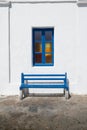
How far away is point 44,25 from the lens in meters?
8.65

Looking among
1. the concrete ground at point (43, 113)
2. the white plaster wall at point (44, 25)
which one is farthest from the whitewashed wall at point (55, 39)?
the concrete ground at point (43, 113)

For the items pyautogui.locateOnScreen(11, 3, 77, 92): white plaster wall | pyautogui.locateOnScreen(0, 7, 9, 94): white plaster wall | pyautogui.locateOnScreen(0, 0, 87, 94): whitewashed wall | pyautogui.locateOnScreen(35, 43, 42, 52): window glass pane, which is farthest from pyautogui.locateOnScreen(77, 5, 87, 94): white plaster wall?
pyautogui.locateOnScreen(0, 7, 9, 94): white plaster wall

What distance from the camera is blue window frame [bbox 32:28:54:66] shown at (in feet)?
29.2

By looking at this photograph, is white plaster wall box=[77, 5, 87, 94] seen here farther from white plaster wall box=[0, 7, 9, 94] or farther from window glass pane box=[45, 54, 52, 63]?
white plaster wall box=[0, 7, 9, 94]

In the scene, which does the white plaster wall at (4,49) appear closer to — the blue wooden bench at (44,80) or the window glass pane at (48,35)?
the blue wooden bench at (44,80)

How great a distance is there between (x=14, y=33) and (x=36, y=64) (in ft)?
4.21

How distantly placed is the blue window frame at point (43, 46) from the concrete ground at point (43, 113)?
1.26 meters

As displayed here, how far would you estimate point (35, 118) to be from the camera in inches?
259

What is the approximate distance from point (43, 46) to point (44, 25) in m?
0.73

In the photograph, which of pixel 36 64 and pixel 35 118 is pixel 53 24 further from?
pixel 35 118

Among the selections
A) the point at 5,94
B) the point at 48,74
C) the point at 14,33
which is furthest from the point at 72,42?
the point at 5,94

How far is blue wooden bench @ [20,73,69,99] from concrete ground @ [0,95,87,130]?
1.29ft

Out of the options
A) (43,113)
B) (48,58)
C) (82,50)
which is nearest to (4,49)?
(48,58)

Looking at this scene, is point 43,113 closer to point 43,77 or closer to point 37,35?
point 43,77
